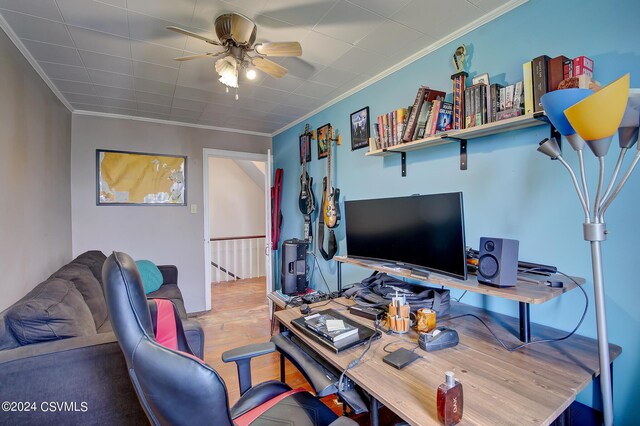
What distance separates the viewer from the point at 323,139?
315cm

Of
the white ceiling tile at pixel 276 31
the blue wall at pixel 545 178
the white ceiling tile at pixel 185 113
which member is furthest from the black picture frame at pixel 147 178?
the blue wall at pixel 545 178

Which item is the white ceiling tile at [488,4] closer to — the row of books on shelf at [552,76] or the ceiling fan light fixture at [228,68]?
the row of books on shelf at [552,76]

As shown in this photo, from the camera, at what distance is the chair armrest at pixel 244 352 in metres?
1.23

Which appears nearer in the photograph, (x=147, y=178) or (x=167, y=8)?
(x=167, y=8)

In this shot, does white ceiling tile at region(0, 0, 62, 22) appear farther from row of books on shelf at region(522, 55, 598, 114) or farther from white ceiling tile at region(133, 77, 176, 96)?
row of books on shelf at region(522, 55, 598, 114)

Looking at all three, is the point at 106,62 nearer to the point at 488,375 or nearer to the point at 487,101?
the point at 487,101

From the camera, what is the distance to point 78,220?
3.20 m

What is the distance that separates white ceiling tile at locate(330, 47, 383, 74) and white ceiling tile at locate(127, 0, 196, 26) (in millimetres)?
1025

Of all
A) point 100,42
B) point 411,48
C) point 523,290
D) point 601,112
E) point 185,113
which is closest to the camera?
point 601,112

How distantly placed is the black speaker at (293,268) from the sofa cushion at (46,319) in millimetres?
1584

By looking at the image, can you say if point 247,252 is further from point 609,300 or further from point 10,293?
point 609,300

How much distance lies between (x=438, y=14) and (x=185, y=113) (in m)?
2.76

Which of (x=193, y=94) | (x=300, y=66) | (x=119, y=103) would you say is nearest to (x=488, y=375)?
(x=300, y=66)

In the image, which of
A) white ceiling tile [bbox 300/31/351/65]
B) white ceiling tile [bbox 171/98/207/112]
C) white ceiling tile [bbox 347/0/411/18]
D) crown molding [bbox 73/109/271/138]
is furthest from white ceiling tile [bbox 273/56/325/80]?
crown molding [bbox 73/109/271/138]
